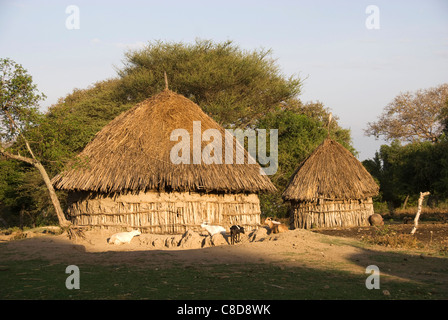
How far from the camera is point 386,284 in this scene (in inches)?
253

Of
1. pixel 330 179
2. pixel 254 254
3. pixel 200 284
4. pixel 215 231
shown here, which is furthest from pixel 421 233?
pixel 200 284

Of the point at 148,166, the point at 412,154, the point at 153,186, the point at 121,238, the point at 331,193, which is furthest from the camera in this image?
the point at 412,154

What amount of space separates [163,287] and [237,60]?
55.3 ft

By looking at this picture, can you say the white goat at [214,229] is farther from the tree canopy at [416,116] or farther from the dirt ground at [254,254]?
the tree canopy at [416,116]

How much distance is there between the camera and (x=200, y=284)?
6488mm

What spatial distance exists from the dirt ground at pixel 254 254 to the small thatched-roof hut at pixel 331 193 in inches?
218

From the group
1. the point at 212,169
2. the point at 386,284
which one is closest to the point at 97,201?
the point at 212,169

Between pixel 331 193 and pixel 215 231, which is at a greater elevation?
pixel 331 193

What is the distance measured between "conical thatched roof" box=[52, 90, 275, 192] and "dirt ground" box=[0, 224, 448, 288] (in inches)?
68.1

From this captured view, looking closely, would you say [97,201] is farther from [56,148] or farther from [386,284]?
[386,284]

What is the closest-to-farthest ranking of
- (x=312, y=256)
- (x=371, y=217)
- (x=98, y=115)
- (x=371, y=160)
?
(x=312, y=256) < (x=371, y=217) < (x=98, y=115) < (x=371, y=160)

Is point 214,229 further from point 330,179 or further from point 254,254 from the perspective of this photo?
point 330,179

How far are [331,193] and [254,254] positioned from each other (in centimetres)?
794

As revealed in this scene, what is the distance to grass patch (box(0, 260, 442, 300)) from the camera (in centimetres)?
585
